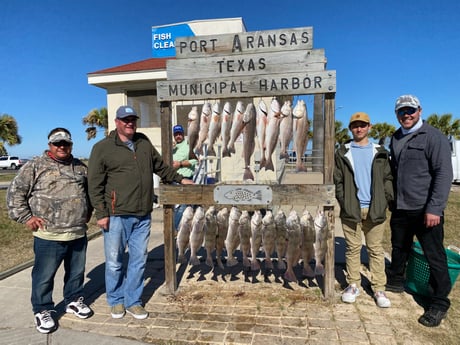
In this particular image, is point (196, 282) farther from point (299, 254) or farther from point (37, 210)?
point (37, 210)

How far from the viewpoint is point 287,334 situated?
2893 mm

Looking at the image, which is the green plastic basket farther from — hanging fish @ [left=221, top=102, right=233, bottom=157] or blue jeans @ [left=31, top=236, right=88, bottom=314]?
blue jeans @ [left=31, top=236, right=88, bottom=314]

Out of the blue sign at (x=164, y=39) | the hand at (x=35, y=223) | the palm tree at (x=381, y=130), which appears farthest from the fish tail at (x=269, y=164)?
the palm tree at (x=381, y=130)

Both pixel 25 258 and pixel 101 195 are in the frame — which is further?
pixel 25 258

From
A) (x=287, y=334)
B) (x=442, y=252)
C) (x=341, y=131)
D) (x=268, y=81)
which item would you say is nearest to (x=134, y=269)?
(x=287, y=334)

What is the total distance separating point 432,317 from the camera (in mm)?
3023

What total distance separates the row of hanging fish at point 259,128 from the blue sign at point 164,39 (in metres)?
12.5

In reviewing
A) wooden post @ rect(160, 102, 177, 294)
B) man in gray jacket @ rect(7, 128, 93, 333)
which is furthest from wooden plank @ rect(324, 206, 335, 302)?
man in gray jacket @ rect(7, 128, 93, 333)

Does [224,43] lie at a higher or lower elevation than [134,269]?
higher

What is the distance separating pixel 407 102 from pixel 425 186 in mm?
878

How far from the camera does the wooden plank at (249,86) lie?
3244 mm

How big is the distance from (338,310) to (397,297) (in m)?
0.82

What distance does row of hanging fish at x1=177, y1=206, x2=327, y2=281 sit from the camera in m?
3.35

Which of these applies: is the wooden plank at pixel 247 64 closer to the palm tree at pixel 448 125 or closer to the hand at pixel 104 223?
the hand at pixel 104 223
